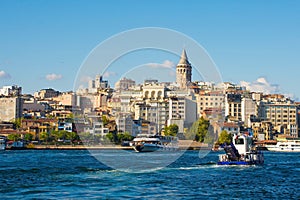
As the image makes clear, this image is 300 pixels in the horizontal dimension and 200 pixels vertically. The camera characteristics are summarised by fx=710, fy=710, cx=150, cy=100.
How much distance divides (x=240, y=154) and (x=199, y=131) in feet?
158

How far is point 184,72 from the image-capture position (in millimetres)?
113875

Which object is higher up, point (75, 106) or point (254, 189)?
point (75, 106)

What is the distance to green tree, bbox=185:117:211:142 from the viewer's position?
273ft

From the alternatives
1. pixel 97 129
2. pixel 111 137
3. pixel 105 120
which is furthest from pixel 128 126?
pixel 111 137

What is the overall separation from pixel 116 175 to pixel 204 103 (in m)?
73.9

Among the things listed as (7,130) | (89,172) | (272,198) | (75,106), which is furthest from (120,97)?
(272,198)

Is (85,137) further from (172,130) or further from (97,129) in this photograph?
(172,130)

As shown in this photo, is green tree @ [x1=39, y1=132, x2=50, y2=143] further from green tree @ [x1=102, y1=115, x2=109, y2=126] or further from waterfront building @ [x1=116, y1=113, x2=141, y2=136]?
waterfront building @ [x1=116, y1=113, x2=141, y2=136]

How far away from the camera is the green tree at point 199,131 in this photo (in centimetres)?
8319

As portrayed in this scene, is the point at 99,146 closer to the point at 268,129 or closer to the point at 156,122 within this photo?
the point at 156,122

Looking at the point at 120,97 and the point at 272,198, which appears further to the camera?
the point at 120,97

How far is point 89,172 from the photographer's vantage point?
27766mm

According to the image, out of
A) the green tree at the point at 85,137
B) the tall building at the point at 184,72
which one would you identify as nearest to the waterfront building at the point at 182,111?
the tall building at the point at 184,72

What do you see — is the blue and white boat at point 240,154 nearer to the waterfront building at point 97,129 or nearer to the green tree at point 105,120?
the waterfront building at point 97,129
